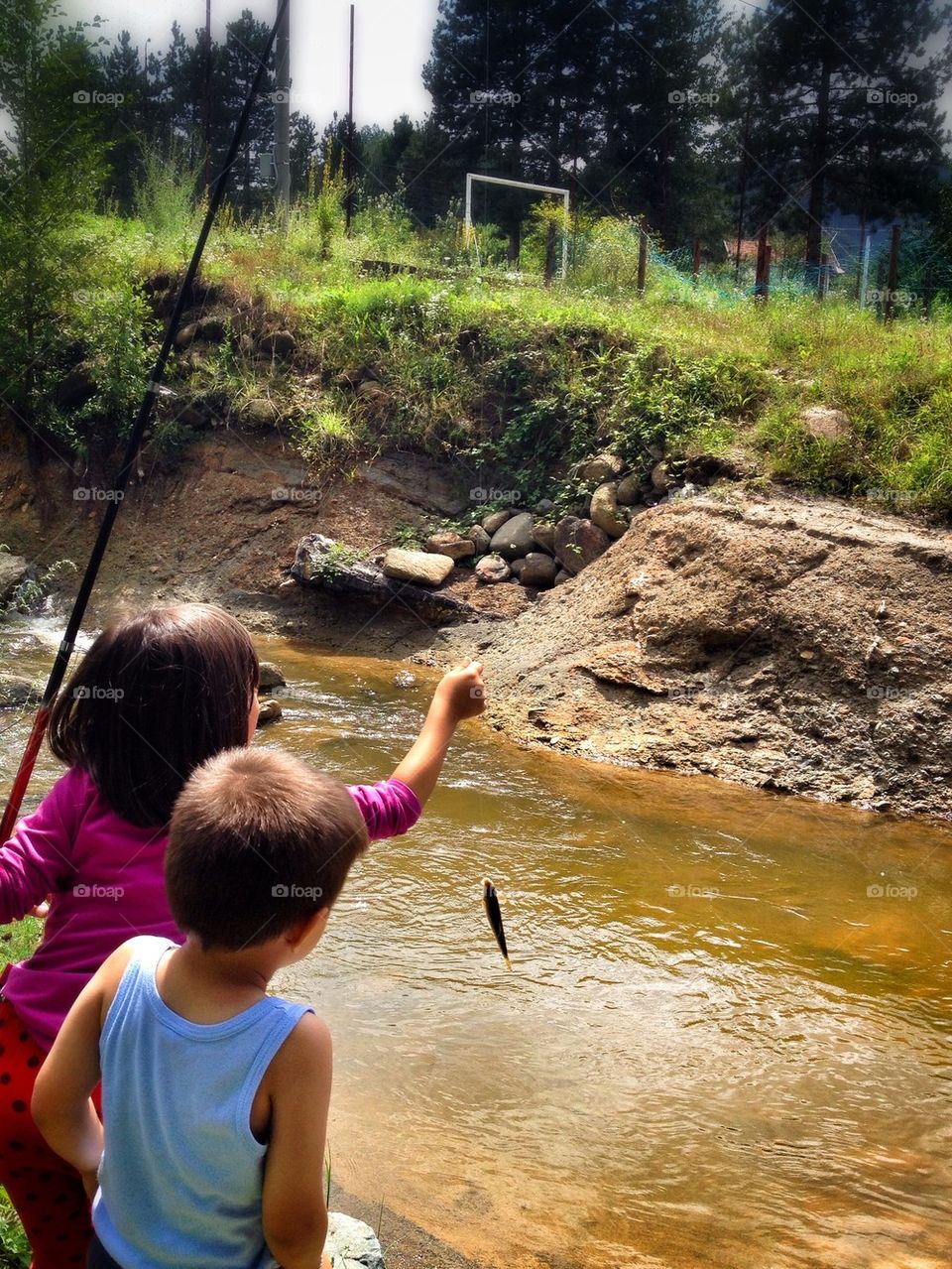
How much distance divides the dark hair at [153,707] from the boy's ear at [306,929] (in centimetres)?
41

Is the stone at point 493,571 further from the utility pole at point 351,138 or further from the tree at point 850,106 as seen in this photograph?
the tree at point 850,106

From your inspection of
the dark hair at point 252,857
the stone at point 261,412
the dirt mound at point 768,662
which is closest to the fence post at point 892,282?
the dirt mound at point 768,662

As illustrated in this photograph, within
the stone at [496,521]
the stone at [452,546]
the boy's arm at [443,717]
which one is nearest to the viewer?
the boy's arm at [443,717]

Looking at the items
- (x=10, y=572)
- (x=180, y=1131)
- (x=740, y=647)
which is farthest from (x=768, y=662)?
(x=10, y=572)

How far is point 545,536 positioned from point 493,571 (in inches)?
22.6

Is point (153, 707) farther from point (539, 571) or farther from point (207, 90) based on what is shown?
point (207, 90)

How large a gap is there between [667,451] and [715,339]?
182cm

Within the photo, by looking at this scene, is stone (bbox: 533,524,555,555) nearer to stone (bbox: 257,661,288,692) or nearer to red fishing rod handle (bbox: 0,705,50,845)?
Result: stone (bbox: 257,661,288,692)

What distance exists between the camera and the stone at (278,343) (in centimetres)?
1268

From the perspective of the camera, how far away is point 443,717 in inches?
78.4

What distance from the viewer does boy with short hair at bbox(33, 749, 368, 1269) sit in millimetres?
1323

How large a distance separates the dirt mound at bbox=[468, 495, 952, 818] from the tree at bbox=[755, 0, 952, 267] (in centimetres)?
1292

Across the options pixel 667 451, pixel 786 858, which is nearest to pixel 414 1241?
pixel 786 858

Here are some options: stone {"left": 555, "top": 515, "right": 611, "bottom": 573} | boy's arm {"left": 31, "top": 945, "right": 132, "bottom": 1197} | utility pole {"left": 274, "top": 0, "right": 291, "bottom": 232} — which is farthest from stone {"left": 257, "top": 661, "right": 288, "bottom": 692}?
utility pole {"left": 274, "top": 0, "right": 291, "bottom": 232}
